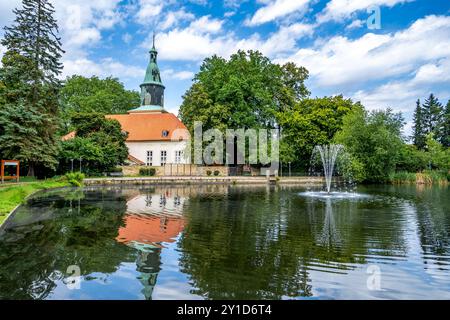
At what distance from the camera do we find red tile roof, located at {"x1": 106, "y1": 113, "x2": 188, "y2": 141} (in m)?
47.9

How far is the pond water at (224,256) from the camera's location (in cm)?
581

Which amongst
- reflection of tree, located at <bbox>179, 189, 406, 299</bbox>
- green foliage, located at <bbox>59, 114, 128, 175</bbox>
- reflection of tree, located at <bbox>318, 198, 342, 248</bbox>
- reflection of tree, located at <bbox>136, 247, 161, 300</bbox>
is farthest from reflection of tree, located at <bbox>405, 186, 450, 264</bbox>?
green foliage, located at <bbox>59, 114, 128, 175</bbox>

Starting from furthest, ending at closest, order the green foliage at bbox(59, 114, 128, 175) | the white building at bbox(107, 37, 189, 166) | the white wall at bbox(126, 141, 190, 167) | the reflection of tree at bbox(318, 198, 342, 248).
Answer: the white wall at bbox(126, 141, 190, 167) → the white building at bbox(107, 37, 189, 166) → the green foliage at bbox(59, 114, 128, 175) → the reflection of tree at bbox(318, 198, 342, 248)

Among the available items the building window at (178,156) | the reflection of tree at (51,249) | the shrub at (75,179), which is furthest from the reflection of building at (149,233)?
the building window at (178,156)

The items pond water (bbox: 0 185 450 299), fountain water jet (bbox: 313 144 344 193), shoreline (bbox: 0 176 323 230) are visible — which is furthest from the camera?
fountain water jet (bbox: 313 144 344 193)

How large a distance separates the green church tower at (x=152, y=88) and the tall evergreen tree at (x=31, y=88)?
2840 centimetres

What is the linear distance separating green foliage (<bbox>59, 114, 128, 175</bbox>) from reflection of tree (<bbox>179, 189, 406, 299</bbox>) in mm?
22767

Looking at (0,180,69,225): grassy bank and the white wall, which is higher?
the white wall

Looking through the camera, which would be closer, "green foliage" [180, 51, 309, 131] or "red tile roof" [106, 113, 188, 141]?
"green foliage" [180, 51, 309, 131]

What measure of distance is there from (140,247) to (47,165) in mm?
23951

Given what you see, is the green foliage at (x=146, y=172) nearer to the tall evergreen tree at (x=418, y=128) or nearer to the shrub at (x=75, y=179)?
the shrub at (x=75, y=179)

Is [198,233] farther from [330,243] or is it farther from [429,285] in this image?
[429,285]

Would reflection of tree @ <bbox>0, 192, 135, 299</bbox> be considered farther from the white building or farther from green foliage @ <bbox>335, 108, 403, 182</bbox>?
the white building
